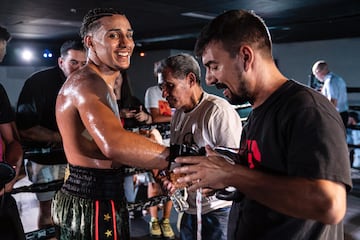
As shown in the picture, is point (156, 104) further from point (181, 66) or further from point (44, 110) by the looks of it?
point (181, 66)

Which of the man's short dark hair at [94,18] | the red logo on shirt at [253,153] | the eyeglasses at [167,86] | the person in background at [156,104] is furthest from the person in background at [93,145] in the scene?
the person in background at [156,104]

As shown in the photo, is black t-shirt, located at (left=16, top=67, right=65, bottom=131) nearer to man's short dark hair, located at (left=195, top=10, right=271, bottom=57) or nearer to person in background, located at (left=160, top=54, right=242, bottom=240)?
person in background, located at (left=160, top=54, right=242, bottom=240)

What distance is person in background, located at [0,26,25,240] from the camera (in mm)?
1818

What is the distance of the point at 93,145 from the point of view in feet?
5.19

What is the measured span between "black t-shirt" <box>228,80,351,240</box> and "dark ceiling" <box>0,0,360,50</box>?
4652 mm

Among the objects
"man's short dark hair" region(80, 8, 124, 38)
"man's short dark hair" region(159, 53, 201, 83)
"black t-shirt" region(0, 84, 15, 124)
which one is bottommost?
"black t-shirt" region(0, 84, 15, 124)

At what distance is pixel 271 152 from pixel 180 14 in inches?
237

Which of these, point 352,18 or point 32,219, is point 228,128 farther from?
point 352,18

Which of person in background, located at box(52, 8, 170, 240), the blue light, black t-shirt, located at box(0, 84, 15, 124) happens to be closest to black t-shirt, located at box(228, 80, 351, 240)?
person in background, located at box(52, 8, 170, 240)

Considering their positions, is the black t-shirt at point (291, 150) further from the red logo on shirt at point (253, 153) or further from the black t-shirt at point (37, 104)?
the black t-shirt at point (37, 104)

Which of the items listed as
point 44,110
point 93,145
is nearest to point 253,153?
point 93,145

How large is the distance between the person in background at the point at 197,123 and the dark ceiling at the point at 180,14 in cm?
360

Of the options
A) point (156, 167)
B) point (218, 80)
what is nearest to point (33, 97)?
point (156, 167)

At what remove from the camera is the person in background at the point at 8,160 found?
1818mm
